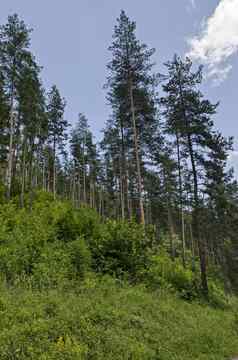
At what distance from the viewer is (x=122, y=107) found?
18.1m

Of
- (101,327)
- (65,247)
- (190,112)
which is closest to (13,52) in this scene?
(190,112)

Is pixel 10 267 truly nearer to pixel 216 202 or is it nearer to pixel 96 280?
pixel 96 280

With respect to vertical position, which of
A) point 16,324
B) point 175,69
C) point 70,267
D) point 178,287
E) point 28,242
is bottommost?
point 178,287

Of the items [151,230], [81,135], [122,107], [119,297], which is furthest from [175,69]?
[81,135]

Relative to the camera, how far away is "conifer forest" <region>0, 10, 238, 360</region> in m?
5.78

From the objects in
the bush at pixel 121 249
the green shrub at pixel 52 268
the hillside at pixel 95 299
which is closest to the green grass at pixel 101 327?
the hillside at pixel 95 299

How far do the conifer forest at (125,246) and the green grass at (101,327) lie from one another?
3 centimetres

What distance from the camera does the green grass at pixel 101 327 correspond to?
4.90 m

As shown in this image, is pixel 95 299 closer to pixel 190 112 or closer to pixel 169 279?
pixel 169 279

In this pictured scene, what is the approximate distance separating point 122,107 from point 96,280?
12148mm

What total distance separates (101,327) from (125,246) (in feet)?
18.0

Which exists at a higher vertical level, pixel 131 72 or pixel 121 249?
pixel 131 72

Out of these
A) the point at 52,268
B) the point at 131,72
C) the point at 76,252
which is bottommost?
the point at 52,268

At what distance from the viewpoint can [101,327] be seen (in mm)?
6086
